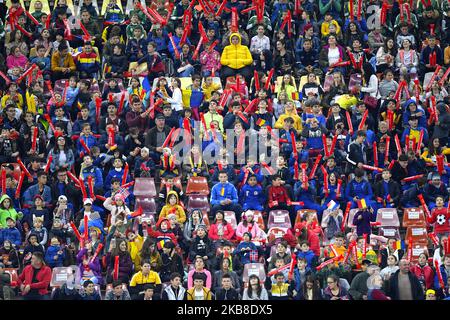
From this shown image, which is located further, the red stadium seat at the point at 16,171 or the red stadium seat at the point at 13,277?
the red stadium seat at the point at 16,171

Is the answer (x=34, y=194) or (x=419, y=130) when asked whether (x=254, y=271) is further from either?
(x=419, y=130)

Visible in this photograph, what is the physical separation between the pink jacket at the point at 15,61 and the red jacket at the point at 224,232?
6.60 meters

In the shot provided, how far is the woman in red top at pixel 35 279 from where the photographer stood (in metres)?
30.0

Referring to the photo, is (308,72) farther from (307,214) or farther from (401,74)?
(307,214)

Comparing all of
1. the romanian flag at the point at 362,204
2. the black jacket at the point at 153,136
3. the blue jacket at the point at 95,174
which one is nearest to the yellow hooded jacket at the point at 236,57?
the black jacket at the point at 153,136

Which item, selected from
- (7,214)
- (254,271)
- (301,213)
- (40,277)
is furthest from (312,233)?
(7,214)

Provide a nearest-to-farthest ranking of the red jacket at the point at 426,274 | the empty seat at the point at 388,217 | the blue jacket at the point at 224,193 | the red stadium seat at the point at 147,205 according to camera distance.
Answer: the red jacket at the point at 426,274
the empty seat at the point at 388,217
the red stadium seat at the point at 147,205
the blue jacket at the point at 224,193

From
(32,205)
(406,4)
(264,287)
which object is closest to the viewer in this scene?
(264,287)

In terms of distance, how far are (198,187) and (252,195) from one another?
970 mm

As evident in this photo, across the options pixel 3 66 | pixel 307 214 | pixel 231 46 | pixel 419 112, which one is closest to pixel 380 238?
pixel 307 214

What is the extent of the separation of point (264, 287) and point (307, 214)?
2.30m

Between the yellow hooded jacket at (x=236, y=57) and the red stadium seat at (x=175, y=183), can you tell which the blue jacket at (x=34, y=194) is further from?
the yellow hooded jacket at (x=236, y=57)

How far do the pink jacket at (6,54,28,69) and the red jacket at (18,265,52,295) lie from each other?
21.4ft

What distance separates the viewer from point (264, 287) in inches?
1167
